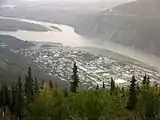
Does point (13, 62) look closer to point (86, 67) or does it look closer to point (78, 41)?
point (86, 67)

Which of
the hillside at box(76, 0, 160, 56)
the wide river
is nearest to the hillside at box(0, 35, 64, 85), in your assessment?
the wide river

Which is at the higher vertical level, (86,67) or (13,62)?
Answer: (13,62)

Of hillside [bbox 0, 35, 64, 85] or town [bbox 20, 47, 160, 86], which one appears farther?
town [bbox 20, 47, 160, 86]

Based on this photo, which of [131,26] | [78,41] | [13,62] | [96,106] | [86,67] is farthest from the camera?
[131,26]

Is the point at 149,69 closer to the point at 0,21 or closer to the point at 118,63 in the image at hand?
the point at 118,63

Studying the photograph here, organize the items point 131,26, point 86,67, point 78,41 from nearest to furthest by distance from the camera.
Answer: point 86,67 < point 78,41 < point 131,26

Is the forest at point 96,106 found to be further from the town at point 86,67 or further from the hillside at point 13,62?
the town at point 86,67

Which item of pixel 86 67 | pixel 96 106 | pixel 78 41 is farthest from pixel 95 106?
pixel 78 41

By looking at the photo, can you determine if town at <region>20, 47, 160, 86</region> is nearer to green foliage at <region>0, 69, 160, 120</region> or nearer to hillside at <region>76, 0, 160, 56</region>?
hillside at <region>76, 0, 160, 56</region>
